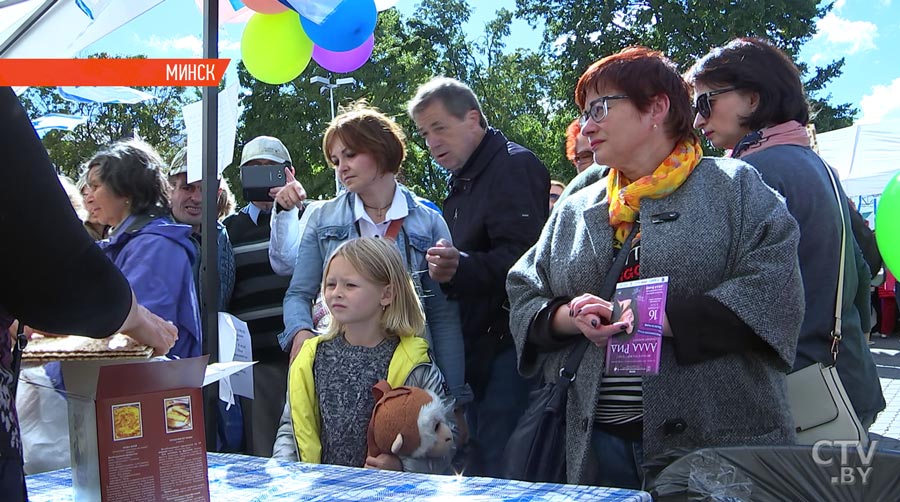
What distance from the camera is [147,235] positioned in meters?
2.74

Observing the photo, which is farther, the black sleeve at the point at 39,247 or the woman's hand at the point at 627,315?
the woman's hand at the point at 627,315

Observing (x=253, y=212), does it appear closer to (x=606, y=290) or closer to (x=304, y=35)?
(x=304, y=35)

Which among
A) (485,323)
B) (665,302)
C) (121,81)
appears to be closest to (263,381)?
(485,323)

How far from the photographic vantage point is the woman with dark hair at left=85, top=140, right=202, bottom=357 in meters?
2.68

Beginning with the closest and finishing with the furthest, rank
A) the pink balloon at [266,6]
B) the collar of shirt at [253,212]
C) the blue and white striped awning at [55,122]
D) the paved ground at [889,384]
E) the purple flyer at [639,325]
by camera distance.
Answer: the purple flyer at [639,325], the pink balloon at [266,6], the collar of shirt at [253,212], the paved ground at [889,384], the blue and white striped awning at [55,122]

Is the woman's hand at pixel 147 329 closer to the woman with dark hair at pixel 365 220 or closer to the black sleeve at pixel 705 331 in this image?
the black sleeve at pixel 705 331

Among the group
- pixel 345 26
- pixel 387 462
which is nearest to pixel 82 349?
pixel 387 462

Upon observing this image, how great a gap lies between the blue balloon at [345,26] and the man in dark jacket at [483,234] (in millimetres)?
311

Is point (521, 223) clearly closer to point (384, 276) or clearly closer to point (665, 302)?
point (384, 276)

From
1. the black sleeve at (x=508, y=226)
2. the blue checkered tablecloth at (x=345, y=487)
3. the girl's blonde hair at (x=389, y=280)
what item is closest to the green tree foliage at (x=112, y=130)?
the black sleeve at (x=508, y=226)

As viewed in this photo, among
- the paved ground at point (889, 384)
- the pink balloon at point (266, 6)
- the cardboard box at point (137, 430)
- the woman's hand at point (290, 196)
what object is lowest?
the paved ground at point (889, 384)

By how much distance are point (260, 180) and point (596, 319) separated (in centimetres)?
213

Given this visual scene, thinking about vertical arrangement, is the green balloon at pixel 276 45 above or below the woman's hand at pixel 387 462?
above

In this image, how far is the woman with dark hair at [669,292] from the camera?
1818mm
